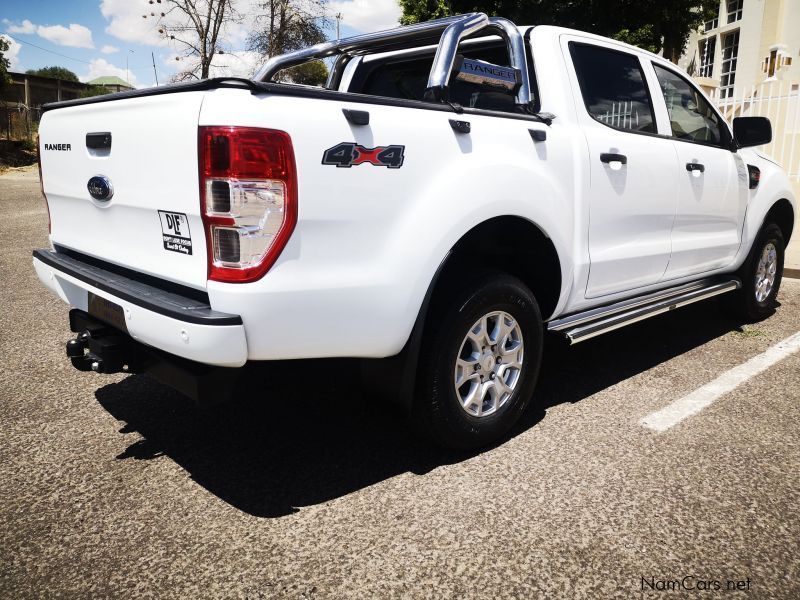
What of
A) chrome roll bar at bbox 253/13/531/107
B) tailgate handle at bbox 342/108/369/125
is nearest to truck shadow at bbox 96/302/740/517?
tailgate handle at bbox 342/108/369/125

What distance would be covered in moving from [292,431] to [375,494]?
0.73 meters

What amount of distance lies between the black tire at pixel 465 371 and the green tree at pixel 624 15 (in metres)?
17.3

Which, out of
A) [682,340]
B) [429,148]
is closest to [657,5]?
[682,340]

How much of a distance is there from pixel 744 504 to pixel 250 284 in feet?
6.91

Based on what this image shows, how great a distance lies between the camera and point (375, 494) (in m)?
2.65

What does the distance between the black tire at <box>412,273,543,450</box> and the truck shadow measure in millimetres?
163

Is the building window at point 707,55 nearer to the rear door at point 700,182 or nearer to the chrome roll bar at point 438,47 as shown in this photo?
the rear door at point 700,182

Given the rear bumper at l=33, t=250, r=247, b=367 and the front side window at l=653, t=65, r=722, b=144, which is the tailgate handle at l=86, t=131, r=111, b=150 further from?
the front side window at l=653, t=65, r=722, b=144

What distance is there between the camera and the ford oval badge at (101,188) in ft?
8.73

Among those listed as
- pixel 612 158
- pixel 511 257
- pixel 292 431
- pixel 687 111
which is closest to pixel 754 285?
pixel 687 111

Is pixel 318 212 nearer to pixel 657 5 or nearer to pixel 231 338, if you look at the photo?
pixel 231 338

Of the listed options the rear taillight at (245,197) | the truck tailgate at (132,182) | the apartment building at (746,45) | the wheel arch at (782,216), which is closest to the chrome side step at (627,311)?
the wheel arch at (782,216)

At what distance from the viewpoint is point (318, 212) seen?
221 centimetres

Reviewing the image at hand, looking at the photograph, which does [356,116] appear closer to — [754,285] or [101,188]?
[101,188]
